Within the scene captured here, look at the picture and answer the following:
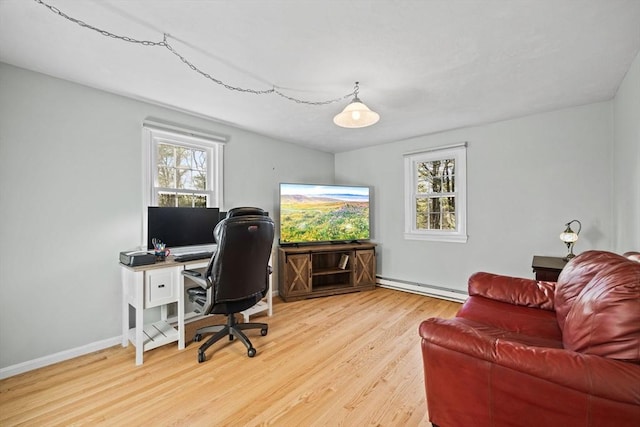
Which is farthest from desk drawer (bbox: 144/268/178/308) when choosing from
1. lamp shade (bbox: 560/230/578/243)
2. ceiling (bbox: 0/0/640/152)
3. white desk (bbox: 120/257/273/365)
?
lamp shade (bbox: 560/230/578/243)

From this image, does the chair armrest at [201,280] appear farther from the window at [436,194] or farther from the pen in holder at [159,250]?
the window at [436,194]

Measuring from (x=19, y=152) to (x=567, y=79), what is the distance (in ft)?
15.1

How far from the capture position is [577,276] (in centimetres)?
157

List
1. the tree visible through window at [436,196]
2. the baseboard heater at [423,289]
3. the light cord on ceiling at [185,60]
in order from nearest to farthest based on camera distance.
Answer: the light cord on ceiling at [185,60] → the baseboard heater at [423,289] → the tree visible through window at [436,196]

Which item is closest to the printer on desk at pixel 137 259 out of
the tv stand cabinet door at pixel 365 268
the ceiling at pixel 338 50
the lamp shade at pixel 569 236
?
the ceiling at pixel 338 50

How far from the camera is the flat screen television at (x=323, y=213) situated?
12.9ft

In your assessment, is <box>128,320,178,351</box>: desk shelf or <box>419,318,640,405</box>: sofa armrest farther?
<box>128,320,178,351</box>: desk shelf

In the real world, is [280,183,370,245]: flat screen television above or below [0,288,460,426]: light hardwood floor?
above

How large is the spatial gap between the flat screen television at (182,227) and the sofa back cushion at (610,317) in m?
2.98

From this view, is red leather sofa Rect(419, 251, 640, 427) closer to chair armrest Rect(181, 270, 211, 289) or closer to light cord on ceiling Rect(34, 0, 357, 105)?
chair armrest Rect(181, 270, 211, 289)

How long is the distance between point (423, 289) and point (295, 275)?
6.39 feet

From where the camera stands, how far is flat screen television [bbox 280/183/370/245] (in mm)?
3945

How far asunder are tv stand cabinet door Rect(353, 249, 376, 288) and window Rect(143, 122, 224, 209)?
2.24 meters

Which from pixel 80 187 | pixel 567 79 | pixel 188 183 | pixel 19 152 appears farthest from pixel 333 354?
pixel 567 79
